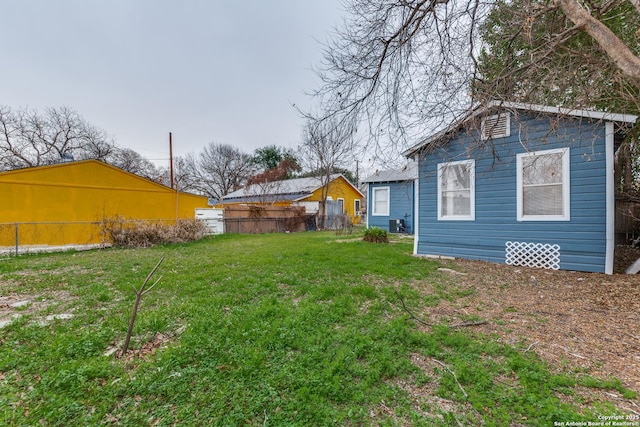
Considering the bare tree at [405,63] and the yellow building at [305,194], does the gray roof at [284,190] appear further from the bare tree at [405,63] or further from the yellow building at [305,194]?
the bare tree at [405,63]

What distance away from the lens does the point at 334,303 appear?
336 cm

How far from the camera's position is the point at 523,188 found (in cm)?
578

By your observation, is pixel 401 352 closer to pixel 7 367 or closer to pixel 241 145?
pixel 7 367

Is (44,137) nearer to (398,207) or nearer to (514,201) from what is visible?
(398,207)

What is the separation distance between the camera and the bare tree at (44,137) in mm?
19266

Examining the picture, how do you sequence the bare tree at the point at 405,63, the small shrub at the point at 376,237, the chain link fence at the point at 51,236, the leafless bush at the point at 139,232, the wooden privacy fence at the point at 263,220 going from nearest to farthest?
1. the bare tree at the point at 405,63
2. the chain link fence at the point at 51,236
3. the leafless bush at the point at 139,232
4. the small shrub at the point at 376,237
5. the wooden privacy fence at the point at 263,220

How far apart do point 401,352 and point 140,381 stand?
200 centimetres

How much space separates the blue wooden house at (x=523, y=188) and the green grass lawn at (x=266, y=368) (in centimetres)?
345

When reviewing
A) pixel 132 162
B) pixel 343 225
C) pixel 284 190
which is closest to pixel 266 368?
pixel 343 225

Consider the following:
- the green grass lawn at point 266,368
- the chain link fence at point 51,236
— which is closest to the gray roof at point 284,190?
the chain link fence at point 51,236

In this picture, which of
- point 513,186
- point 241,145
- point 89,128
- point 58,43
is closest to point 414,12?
point 513,186

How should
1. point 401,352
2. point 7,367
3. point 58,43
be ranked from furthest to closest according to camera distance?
point 58,43 → point 401,352 → point 7,367

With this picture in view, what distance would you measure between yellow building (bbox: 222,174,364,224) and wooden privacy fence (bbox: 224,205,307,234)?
1.86 m

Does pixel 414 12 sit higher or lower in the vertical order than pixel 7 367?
higher
